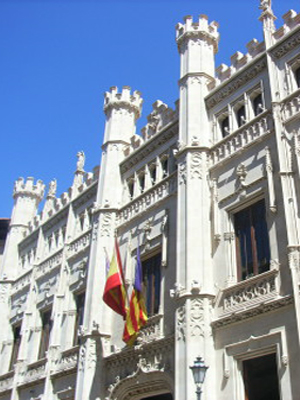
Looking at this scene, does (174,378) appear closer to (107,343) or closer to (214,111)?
(107,343)

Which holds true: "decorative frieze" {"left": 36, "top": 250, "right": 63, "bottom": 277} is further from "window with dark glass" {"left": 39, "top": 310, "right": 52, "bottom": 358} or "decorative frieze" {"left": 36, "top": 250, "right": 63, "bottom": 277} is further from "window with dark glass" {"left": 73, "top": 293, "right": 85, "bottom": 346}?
"window with dark glass" {"left": 73, "top": 293, "right": 85, "bottom": 346}

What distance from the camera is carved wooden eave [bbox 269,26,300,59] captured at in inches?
684

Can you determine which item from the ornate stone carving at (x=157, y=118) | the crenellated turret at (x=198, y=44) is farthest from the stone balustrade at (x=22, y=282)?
the crenellated turret at (x=198, y=44)

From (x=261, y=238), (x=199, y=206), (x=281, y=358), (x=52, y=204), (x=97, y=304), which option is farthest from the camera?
(x=52, y=204)

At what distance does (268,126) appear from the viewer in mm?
16875

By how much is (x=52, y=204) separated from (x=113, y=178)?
8.71m

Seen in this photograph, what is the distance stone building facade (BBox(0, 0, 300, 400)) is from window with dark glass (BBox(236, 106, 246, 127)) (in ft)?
0.23

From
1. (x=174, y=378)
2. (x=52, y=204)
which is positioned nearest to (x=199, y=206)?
(x=174, y=378)

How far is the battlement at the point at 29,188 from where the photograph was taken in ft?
117

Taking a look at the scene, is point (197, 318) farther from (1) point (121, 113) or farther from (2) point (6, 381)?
(2) point (6, 381)

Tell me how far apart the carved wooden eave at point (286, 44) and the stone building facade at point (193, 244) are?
0.14 ft

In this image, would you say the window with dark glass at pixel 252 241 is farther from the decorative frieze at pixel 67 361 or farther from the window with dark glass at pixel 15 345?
the window with dark glass at pixel 15 345

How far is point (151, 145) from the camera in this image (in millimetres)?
22812

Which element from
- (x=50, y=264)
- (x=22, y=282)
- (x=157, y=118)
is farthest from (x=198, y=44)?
(x=22, y=282)
